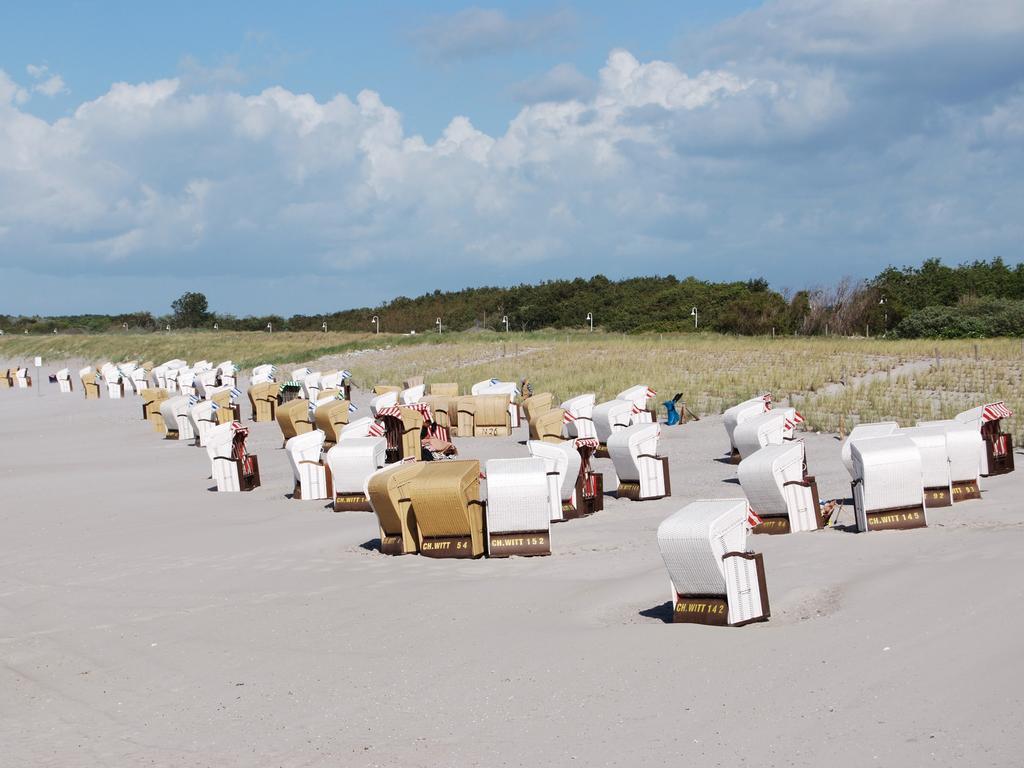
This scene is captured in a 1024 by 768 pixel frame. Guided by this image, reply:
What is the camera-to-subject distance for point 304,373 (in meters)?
38.8

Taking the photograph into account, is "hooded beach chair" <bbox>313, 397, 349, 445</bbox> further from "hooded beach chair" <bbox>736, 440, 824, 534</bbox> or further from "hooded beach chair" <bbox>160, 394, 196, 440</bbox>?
"hooded beach chair" <bbox>736, 440, 824, 534</bbox>

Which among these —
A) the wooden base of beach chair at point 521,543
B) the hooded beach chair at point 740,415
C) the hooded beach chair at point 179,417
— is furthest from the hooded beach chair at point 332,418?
the wooden base of beach chair at point 521,543

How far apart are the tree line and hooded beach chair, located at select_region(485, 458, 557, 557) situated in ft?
183

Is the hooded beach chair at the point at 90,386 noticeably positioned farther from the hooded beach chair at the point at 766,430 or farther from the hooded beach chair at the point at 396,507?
the hooded beach chair at the point at 396,507

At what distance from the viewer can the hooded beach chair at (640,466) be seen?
1655 cm

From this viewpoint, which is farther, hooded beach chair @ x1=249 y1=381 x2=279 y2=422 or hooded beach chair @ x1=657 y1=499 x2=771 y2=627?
hooded beach chair @ x1=249 y1=381 x2=279 y2=422

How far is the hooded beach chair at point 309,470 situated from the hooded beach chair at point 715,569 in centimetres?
1004

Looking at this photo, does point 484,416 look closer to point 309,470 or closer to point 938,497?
point 309,470

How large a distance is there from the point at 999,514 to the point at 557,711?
801 cm

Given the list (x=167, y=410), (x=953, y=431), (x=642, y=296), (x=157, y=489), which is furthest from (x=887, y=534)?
(x=642, y=296)

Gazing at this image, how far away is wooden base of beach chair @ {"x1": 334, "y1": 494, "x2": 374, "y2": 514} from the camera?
1666 centimetres

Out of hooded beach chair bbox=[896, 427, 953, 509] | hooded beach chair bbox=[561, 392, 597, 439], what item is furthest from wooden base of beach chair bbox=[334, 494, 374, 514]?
hooded beach chair bbox=[561, 392, 597, 439]

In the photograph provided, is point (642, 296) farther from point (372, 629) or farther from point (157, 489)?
point (372, 629)

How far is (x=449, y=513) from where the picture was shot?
1266 centimetres
